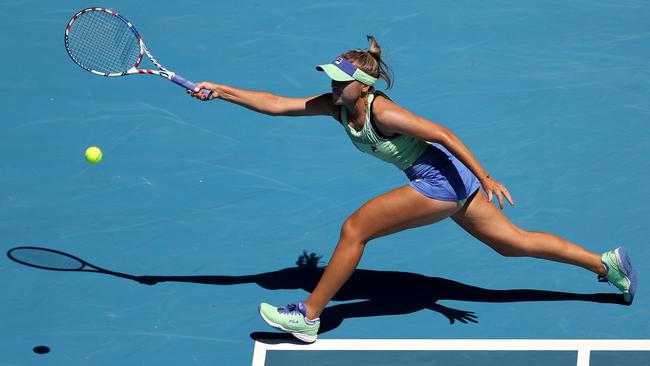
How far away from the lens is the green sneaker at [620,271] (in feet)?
22.8

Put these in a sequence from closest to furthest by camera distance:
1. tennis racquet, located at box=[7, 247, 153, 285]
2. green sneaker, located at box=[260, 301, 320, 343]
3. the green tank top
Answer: the green tank top, green sneaker, located at box=[260, 301, 320, 343], tennis racquet, located at box=[7, 247, 153, 285]

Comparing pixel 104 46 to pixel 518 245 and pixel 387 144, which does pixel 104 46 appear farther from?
pixel 518 245

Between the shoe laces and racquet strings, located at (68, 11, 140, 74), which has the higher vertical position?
racquet strings, located at (68, 11, 140, 74)

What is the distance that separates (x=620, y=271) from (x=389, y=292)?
1.49 meters

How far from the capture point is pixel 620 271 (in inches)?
274

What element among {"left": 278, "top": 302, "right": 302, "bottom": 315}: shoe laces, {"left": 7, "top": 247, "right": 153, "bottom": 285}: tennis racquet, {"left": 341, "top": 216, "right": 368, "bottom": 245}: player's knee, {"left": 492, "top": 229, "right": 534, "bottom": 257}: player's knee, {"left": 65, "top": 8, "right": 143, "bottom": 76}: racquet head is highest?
{"left": 65, "top": 8, "right": 143, "bottom": 76}: racquet head

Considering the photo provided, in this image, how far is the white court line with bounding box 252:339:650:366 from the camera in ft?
22.1

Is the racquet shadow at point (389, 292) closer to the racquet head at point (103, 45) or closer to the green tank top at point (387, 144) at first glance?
the green tank top at point (387, 144)

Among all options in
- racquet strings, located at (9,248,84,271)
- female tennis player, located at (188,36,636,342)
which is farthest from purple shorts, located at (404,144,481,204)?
racquet strings, located at (9,248,84,271)

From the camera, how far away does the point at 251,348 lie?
22.0ft

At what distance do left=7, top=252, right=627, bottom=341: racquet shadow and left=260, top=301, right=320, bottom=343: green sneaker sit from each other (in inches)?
14.4

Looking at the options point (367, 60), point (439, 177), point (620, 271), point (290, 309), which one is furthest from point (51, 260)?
point (620, 271)

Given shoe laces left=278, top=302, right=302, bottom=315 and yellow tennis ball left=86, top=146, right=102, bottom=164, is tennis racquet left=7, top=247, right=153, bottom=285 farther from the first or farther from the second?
shoe laces left=278, top=302, right=302, bottom=315

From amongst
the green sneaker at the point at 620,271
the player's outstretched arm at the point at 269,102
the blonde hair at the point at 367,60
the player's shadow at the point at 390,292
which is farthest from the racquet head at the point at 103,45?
the green sneaker at the point at 620,271
